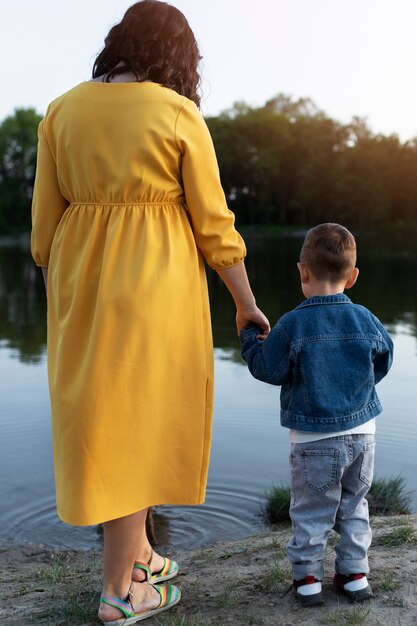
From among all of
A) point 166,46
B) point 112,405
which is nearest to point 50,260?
point 112,405

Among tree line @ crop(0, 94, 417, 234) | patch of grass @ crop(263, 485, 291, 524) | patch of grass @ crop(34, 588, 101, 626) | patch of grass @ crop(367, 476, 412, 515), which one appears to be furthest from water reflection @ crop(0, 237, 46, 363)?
tree line @ crop(0, 94, 417, 234)

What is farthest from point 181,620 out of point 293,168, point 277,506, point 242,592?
point 293,168

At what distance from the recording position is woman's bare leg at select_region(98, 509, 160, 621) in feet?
8.56

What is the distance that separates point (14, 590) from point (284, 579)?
1072mm

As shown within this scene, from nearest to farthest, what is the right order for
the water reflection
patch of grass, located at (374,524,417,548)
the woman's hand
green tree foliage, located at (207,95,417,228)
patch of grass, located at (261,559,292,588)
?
the woman's hand < patch of grass, located at (261,559,292,588) < patch of grass, located at (374,524,417,548) < the water reflection < green tree foliage, located at (207,95,417,228)

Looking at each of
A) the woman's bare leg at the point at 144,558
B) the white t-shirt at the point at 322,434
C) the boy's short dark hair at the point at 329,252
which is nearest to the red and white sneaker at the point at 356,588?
the white t-shirt at the point at 322,434

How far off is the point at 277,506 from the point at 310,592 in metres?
2.31

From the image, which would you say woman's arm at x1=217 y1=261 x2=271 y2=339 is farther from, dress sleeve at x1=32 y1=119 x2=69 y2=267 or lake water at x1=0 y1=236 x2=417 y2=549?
lake water at x1=0 y1=236 x2=417 y2=549

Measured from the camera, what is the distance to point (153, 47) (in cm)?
257

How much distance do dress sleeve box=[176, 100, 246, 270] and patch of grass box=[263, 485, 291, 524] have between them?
2.61 m

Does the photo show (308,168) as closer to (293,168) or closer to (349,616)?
(293,168)

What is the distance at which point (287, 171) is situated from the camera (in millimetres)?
56688

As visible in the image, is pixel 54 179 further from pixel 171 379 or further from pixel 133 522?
pixel 133 522

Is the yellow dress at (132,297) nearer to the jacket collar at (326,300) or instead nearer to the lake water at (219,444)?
the jacket collar at (326,300)
